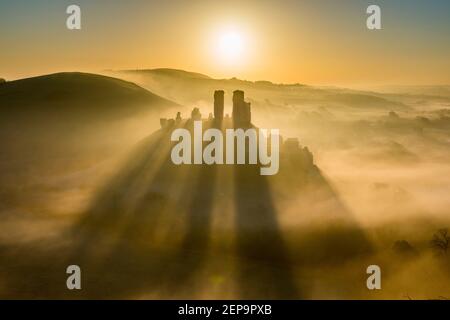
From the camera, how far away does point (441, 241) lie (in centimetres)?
10188

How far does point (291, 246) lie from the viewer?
299ft

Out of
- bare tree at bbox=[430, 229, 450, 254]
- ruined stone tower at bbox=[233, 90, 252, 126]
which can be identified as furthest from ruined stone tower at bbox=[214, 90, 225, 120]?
bare tree at bbox=[430, 229, 450, 254]

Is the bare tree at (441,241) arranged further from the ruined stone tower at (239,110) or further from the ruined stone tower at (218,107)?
the ruined stone tower at (218,107)

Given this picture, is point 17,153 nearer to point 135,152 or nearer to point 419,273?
point 135,152

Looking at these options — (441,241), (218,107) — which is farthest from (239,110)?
(441,241)

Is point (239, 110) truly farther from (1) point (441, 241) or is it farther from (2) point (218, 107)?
(1) point (441, 241)

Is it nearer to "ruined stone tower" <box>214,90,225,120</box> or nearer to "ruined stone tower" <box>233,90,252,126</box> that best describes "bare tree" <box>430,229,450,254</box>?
"ruined stone tower" <box>233,90,252,126</box>

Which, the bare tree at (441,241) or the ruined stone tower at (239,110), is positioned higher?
the ruined stone tower at (239,110)

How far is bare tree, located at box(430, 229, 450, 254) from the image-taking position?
97.8 metres

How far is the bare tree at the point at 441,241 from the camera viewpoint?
97825 mm

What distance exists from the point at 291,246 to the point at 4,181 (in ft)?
297

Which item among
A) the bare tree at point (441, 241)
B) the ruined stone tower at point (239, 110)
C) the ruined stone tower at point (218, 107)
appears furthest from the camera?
the ruined stone tower at point (239, 110)

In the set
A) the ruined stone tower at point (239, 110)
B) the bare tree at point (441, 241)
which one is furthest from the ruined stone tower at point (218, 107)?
the bare tree at point (441, 241)
